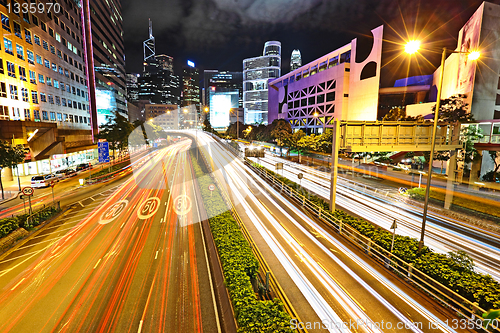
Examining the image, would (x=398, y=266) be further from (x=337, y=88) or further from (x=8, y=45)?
(x=337, y=88)

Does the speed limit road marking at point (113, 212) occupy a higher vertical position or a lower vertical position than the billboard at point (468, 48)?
lower

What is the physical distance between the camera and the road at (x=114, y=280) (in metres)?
9.21

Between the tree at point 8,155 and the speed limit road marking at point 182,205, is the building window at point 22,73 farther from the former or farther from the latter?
the speed limit road marking at point 182,205

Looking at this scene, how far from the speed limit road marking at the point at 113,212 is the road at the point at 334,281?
11852mm

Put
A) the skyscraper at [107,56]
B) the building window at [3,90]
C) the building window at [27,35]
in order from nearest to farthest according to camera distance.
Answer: the building window at [3,90] < the building window at [27,35] < the skyscraper at [107,56]

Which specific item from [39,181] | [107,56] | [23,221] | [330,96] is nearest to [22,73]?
[39,181]

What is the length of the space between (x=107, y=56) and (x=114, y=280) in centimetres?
8365

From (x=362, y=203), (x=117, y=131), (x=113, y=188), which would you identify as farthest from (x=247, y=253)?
(x=117, y=131)

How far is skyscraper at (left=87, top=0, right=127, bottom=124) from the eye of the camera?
64125 millimetres

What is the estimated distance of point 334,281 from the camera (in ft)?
36.2

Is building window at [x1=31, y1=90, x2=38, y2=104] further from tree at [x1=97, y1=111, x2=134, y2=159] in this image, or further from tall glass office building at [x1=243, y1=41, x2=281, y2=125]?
tall glass office building at [x1=243, y1=41, x2=281, y2=125]

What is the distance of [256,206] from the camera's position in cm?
2247

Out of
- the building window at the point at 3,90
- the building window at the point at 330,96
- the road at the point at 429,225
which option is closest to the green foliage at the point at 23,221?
the building window at the point at 3,90

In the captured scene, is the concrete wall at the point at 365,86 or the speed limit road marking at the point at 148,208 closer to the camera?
the speed limit road marking at the point at 148,208
